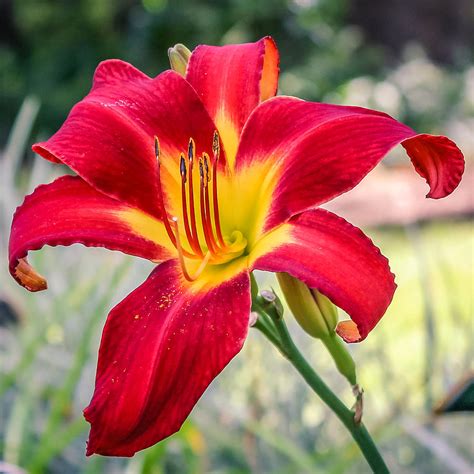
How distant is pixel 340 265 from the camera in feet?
1.55

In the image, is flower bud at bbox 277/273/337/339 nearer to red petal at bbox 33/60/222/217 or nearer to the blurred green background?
red petal at bbox 33/60/222/217

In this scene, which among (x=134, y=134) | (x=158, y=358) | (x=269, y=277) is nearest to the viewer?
(x=158, y=358)

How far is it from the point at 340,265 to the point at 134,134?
0.18 meters

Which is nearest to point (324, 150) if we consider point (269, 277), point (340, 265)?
point (340, 265)

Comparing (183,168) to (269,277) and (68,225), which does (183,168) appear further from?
(269,277)

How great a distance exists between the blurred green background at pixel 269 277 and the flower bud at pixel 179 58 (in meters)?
0.34

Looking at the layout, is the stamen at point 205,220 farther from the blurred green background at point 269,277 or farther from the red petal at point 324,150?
the blurred green background at point 269,277

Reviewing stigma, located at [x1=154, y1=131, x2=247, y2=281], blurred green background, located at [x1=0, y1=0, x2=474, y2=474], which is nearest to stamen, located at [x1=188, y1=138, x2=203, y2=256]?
stigma, located at [x1=154, y1=131, x2=247, y2=281]

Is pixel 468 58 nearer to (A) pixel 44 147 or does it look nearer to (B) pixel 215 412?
(B) pixel 215 412

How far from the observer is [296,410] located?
1188mm

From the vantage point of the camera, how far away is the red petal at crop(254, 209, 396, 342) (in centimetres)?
45

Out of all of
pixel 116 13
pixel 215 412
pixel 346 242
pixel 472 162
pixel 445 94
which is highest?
pixel 116 13

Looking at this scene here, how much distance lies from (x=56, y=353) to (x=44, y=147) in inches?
30.5

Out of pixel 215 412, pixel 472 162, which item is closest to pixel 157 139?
pixel 215 412
